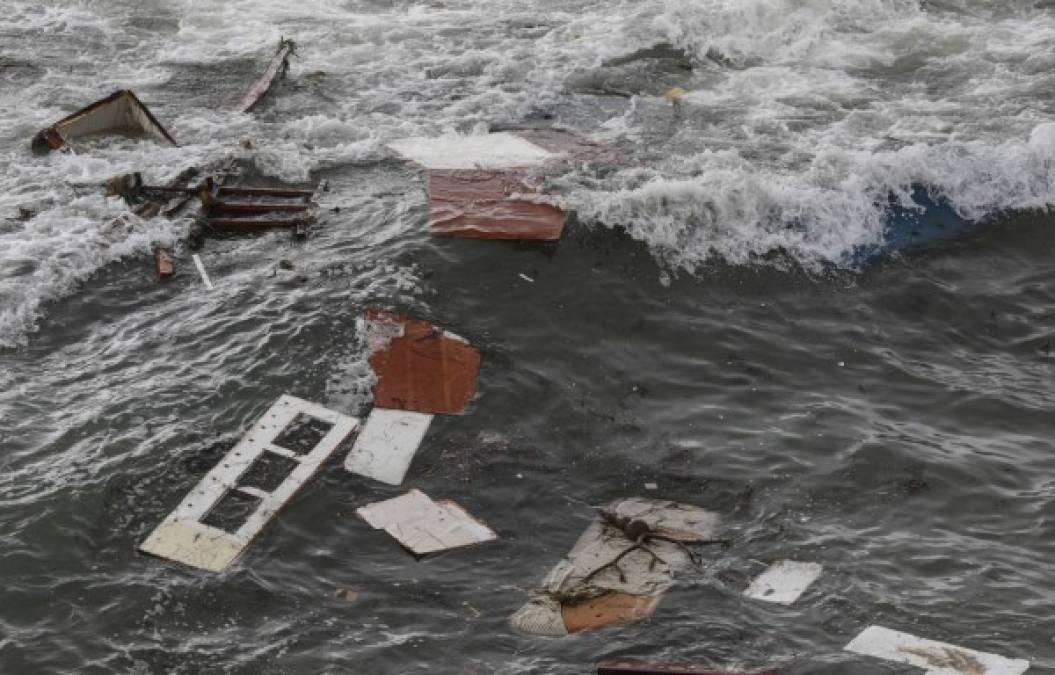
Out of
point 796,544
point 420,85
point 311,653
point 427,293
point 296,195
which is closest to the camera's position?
point 311,653

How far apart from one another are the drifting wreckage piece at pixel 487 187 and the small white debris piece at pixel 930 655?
4.35 metres

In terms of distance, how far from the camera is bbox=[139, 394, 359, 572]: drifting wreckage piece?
699 centimetres

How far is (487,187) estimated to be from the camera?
33.4 feet

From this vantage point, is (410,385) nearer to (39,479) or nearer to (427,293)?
(427,293)

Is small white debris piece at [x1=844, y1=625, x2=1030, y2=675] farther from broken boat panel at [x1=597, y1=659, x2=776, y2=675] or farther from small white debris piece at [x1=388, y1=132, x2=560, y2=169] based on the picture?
small white debris piece at [x1=388, y1=132, x2=560, y2=169]

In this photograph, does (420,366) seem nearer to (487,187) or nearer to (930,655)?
(487,187)

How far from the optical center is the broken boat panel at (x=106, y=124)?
1120 centimetres

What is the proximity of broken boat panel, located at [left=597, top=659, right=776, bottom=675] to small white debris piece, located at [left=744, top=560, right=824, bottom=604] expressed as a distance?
62 centimetres

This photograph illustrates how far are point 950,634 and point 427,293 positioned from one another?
14.7ft

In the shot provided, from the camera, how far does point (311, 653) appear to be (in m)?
6.33

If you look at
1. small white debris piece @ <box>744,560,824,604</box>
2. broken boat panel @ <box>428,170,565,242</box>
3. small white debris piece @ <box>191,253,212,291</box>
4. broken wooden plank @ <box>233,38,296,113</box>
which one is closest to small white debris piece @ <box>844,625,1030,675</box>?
small white debris piece @ <box>744,560,824,604</box>

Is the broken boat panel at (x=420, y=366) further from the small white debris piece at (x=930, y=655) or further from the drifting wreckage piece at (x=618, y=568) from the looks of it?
the small white debris piece at (x=930, y=655)

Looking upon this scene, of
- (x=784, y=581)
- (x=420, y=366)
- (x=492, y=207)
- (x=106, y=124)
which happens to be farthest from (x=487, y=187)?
(x=784, y=581)

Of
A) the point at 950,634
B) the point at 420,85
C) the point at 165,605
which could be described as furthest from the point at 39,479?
the point at 420,85
